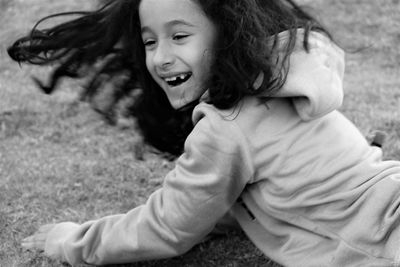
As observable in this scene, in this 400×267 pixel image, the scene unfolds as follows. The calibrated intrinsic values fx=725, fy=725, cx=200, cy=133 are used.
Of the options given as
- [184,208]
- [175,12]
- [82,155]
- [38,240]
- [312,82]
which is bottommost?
[82,155]

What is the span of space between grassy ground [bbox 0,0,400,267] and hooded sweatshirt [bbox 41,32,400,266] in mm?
338

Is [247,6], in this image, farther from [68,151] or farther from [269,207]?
[68,151]

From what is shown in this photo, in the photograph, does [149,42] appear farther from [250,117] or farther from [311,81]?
[311,81]

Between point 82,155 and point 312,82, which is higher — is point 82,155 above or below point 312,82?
below

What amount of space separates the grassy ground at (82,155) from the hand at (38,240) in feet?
0.12

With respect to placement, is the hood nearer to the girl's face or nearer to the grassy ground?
the girl's face

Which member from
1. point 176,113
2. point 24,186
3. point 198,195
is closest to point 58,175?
point 24,186

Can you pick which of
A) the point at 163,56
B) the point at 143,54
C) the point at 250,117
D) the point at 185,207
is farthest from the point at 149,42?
the point at 185,207

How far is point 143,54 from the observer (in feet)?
9.36

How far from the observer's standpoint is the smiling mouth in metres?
2.50

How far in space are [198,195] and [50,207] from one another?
116cm

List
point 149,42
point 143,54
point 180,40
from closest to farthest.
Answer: point 180,40 → point 149,42 → point 143,54

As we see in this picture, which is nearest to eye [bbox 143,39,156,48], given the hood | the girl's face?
the girl's face

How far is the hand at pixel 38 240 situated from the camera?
9.47 ft
